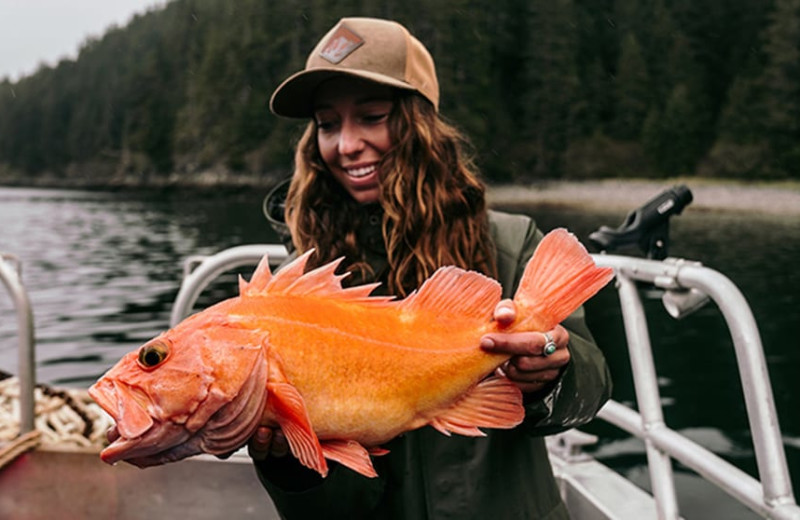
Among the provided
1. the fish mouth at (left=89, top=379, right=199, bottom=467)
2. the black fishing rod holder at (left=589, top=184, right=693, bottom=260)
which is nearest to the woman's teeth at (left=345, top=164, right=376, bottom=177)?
the black fishing rod holder at (left=589, top=184, right=693, bottom=260)

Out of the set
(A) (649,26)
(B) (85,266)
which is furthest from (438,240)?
(A) (649,26)

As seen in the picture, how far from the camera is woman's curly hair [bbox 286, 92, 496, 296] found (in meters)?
2.58

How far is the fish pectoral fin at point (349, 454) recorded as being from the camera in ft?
5.43

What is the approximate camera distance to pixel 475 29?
73.9 metres

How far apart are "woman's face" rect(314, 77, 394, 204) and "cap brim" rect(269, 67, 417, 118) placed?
0.06 meters

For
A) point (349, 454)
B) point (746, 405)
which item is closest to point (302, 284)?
point (349, 454)

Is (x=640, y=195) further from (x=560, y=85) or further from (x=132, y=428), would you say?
(x=132, y=428)

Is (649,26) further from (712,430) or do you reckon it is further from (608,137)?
(712,430)

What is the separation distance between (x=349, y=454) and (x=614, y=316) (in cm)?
1663

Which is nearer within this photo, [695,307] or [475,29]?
[695,307]

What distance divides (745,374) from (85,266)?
27.7m

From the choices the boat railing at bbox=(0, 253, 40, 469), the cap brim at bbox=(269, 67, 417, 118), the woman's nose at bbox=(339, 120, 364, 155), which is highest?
the cap brim at bbox=(269, 67, 417, 118)

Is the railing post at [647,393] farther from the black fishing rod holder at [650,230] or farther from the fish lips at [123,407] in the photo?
the fish lips at [123,407]

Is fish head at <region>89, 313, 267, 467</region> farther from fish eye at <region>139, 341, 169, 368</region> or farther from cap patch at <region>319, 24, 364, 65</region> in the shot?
cap patch at <region>319, 24, 364, 65</region>
